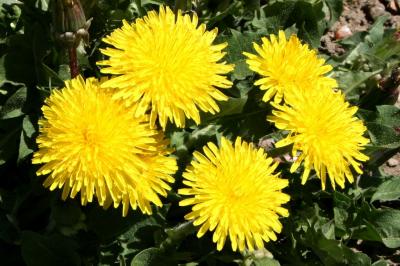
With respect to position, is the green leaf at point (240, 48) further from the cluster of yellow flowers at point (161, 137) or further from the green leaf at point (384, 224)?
the green leaf at point (384, 224)

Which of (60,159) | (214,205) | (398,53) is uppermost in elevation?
(398,53)

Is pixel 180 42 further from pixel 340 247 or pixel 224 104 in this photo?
pixel 340 247

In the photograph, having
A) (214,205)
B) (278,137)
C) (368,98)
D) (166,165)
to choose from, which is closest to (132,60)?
(166,165)

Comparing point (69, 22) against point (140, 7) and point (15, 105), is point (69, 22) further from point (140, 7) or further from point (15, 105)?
point (140, 7)

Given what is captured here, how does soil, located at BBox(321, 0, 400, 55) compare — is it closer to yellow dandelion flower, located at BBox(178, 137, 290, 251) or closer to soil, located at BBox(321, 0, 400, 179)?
soil, located at BBox(321, 0, 400, 179)

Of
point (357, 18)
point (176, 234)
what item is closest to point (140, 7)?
point (176, 234)

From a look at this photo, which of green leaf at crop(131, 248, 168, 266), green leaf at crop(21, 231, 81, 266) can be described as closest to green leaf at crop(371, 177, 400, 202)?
green leaf at crop(131, 248, 168, 266)

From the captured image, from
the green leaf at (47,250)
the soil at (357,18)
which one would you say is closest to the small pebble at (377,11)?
the soil at (357,18)
